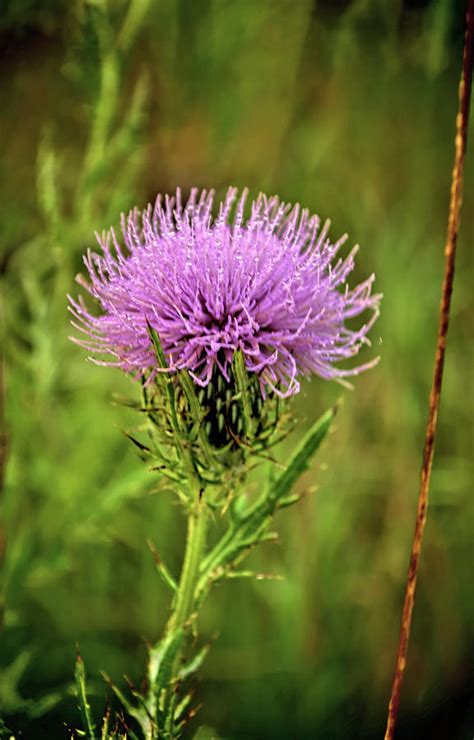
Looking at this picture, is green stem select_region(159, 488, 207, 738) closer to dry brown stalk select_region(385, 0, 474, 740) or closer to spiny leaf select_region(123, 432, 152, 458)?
spiny leaf select_region(123, 432, 152, 458)

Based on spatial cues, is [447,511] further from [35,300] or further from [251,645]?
[35,300]

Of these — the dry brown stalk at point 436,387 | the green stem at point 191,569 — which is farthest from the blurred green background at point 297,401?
the dry brown stalk at point 436,387

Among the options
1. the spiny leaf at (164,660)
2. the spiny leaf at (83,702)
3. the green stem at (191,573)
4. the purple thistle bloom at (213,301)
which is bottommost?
the spiny leaf at (83,702)

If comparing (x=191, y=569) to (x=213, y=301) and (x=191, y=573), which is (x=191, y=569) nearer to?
(x=191, y=573)

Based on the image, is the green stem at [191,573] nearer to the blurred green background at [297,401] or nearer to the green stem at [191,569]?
the green stem at [191,569]

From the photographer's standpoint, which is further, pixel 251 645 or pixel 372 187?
pixel 372 187

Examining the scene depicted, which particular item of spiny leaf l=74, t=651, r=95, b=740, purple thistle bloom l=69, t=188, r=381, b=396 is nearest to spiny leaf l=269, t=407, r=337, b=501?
purple thistle bloom l=69, t=188, r=381, b=396

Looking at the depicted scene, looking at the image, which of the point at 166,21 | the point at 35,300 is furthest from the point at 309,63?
the point at 35,300

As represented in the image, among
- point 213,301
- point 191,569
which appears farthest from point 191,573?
point 213,301
